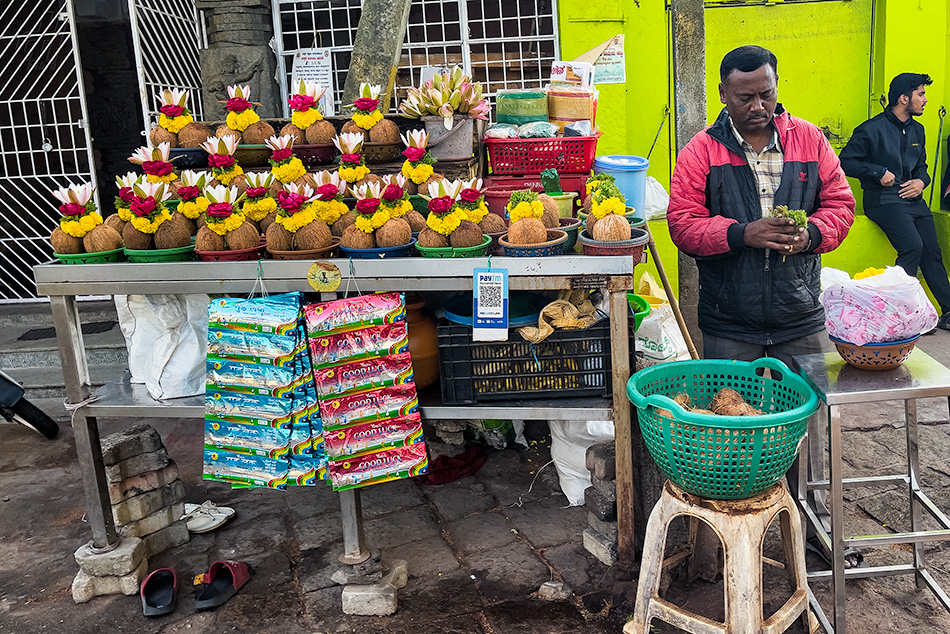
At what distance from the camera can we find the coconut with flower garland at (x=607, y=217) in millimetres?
3475

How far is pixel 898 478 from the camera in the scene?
363 cm

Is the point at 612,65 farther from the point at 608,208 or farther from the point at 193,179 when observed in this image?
the point at 193,179

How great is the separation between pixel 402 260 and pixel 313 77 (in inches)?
176

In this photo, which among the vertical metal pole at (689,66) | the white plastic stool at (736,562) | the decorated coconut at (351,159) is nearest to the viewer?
the white plastic stool at (736,562)

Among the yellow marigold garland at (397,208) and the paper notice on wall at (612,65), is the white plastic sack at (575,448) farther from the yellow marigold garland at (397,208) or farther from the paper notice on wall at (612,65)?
the paper notice on wall at (612,65)

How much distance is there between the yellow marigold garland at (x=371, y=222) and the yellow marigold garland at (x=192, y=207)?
0.74 metres

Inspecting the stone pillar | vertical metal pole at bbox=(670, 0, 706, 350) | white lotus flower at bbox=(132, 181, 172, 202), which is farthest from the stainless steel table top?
the stone pillar

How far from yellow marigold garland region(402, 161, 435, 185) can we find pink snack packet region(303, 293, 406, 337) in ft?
2.61

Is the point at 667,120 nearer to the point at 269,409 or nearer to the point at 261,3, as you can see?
the point at 261,3

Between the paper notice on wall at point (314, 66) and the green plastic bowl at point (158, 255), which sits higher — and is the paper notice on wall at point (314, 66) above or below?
above

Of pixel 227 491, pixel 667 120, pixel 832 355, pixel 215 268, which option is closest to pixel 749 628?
pixel 832 355

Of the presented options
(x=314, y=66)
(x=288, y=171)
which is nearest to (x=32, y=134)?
(x=314, y=66)

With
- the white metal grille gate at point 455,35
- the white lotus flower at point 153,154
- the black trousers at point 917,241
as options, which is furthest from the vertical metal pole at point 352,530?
the black trousers at point 917,241

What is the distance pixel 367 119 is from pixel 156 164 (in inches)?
43.0
